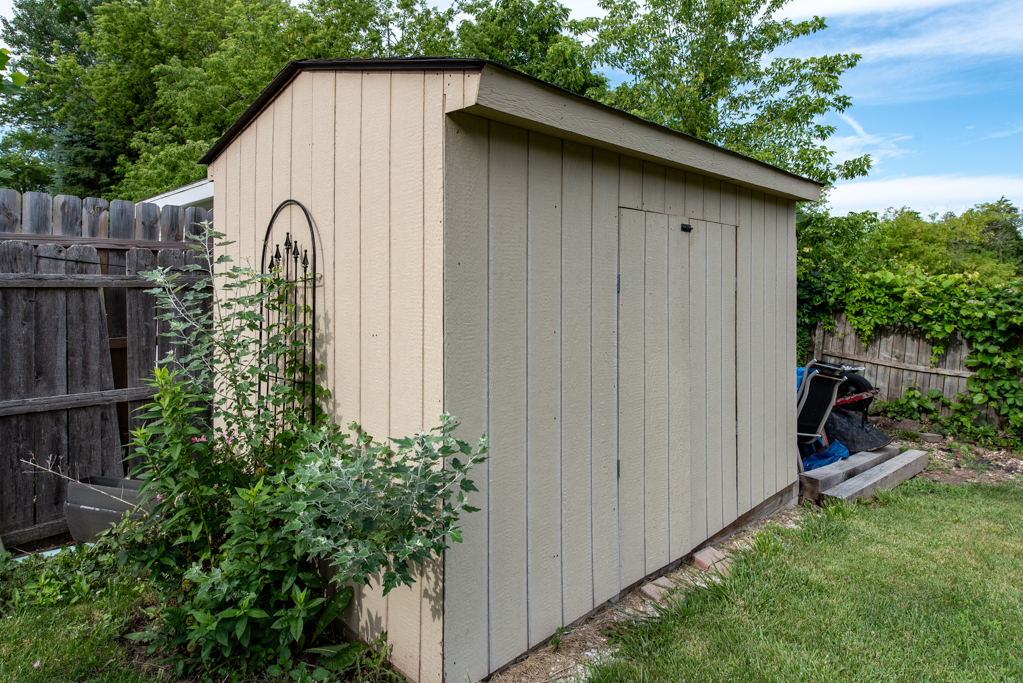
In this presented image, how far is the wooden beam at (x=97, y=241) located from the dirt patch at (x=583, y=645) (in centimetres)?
299

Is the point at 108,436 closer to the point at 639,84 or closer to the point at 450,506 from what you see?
the point at 450,506

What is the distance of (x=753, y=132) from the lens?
9766 millimetres

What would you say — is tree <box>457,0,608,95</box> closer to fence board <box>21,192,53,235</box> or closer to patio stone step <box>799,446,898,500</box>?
patio stone step <box>799,446,898,500</box>

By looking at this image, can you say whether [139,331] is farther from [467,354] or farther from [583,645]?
[583,645]

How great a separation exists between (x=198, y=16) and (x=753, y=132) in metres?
16.9

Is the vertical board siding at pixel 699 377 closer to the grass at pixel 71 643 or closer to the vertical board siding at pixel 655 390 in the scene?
the vertical board siding at pixel 655 390

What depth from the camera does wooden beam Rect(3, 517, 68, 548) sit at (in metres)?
3.31

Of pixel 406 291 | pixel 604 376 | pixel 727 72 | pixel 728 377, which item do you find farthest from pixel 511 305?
pixel 727 72

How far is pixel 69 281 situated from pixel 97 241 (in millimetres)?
430

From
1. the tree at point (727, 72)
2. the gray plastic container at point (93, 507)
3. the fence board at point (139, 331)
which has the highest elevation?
the tree at point (727, 72)

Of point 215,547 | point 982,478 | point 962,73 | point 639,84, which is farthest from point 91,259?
point 962,73

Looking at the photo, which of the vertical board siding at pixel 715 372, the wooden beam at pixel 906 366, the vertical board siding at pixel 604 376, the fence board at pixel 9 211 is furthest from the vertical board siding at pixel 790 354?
the fence board at pixel 9 211

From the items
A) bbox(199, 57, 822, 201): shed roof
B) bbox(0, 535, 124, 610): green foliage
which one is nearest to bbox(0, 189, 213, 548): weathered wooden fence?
Result: bbox(0, 535, 124, 610): green foliage

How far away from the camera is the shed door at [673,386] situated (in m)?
2.93
